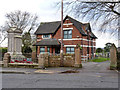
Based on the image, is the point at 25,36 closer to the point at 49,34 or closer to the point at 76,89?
the point at 49,34

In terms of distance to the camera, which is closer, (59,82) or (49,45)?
(59,82)

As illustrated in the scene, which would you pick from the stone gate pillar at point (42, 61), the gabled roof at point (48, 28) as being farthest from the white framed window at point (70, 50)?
the stone gate pillar at point (42, 61)

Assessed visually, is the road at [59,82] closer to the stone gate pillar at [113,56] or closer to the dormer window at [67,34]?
the stone gate pillar at [113,56]

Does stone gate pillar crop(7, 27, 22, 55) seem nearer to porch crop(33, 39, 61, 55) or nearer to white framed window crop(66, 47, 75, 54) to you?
porch crop(33, 39, 61, 55)

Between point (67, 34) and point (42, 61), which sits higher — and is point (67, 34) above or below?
above

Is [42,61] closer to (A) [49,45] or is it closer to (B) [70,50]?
(A) [49,45]

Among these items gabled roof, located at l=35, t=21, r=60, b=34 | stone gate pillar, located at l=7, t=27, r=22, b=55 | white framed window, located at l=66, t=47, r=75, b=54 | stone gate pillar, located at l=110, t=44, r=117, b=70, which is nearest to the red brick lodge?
white framed window, located at l=66, t=47, r=75, b=54

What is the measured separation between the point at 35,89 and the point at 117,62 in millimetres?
10292

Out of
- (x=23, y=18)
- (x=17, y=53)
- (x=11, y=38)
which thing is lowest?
(x=17, y=53)

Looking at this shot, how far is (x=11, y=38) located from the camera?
749 inches

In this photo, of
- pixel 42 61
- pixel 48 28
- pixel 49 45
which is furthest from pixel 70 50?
pixel 42 61

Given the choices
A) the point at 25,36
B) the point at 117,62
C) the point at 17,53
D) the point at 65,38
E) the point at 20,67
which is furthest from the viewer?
the point at 25,36

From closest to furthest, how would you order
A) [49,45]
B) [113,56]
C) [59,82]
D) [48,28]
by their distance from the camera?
[59,82], [113,56], [49,45], [48,28]

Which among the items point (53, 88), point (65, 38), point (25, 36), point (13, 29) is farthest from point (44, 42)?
point (53, 88)
